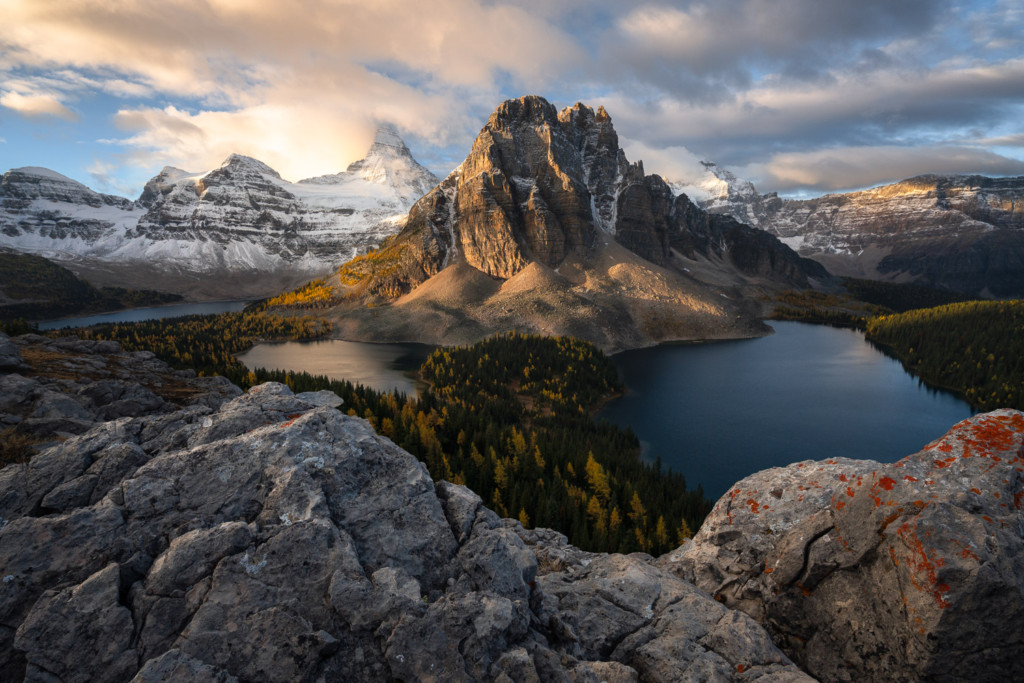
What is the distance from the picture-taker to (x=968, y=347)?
299 feet

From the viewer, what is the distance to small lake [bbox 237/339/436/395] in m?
89.0

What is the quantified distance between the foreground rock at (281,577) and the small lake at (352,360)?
7282 centimetres

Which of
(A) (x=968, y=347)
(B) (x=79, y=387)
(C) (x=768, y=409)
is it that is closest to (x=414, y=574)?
(B) (x=79, y=387)

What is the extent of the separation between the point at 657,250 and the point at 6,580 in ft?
659

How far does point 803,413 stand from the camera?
6531 centimetres

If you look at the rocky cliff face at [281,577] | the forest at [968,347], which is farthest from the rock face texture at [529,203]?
the rocky cliff face at [281,577]

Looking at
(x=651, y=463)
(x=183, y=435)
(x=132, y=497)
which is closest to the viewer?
(x=132, y=497)

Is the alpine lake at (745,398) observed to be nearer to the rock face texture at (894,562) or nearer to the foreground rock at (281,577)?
the rock face texture at (894,562)

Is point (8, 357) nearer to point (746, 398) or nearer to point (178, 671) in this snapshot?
point (178, 671)

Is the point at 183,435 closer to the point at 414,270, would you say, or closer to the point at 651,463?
the point at 651,463

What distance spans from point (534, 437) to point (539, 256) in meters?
118

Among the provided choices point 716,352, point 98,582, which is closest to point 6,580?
point 98,582

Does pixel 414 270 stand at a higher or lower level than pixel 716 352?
higher

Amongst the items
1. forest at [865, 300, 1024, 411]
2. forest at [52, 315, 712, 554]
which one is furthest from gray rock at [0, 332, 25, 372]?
forest at [865, 300, 1024, 411]
